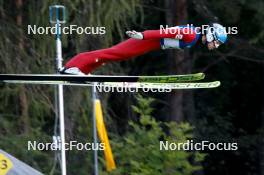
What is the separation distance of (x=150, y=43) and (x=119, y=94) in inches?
154

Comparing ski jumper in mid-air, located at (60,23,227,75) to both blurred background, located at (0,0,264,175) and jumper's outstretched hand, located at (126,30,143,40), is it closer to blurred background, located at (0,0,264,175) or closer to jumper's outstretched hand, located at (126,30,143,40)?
jumper's outstretched hand, located at (126,30,143,40)

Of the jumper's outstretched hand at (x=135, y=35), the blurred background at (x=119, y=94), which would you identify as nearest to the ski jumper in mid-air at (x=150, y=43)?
the jumper's outstretched hand at (x=135, y=35)

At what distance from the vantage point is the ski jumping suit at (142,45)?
5277 mm

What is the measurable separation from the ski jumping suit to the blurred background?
1.44 meters

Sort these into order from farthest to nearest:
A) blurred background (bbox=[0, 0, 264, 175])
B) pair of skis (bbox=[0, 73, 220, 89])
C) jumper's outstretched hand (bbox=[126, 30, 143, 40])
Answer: blurred background (bbox=[0, 0, 264, 175]) < pair of skis (bbox=[0, 73, 220, 89]) < jumper's outstretched hand (bbox=[126, 30, 143, 40])

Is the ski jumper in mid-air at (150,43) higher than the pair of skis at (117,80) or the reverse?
higher

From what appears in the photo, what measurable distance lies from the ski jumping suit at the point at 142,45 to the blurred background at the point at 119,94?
144 cm

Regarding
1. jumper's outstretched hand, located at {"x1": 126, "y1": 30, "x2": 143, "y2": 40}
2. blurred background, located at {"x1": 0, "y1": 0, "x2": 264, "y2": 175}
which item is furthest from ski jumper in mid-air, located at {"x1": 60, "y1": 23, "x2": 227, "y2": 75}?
blurred background, located at {"x1": 0, "y1": 0, "x2": 264, "y2": 175}

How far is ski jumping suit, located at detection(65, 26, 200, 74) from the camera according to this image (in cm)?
528

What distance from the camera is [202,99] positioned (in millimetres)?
10945

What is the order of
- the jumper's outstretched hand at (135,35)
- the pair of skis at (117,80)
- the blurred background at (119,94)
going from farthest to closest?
the blurred background at (119,94), the pair of skis at (117,80), the jumper's outstretched hand at (135,35)

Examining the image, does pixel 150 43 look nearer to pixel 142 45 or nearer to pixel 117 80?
pixel 142 45

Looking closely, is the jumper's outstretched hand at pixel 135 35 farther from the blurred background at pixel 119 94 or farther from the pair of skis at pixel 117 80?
the blurred background at pixel 119 94

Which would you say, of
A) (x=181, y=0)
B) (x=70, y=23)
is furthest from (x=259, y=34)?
(x=70, y=23)
